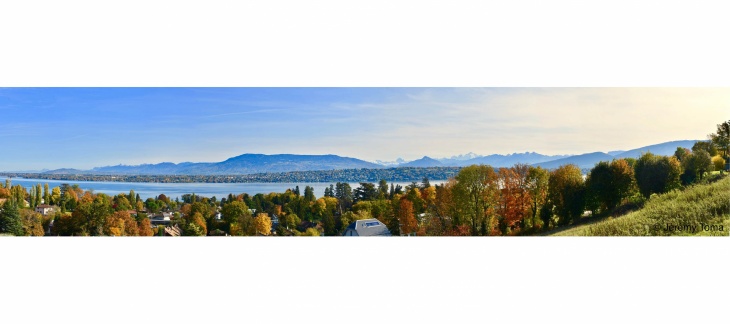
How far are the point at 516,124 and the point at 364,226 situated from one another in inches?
157

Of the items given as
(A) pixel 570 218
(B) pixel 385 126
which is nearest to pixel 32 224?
(B) pixel 385 126

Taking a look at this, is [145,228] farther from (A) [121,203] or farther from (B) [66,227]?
(B) [66,227]

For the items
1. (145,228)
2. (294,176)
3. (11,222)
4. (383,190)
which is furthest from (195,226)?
(383,190)

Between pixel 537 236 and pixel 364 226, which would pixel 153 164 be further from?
pixel 537 236

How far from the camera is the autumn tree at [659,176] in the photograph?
12023mm

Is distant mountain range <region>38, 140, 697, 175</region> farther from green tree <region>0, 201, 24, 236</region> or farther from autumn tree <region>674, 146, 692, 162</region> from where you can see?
green tree <region>0, 201, 24, 236</region>

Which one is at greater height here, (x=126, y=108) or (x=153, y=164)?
(x=126, y=108)

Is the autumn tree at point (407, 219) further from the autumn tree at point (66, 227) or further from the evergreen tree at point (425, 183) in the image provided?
the autumn tree at point (66, 227)

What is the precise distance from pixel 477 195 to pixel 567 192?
1.93 meters

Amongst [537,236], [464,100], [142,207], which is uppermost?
[464,100]

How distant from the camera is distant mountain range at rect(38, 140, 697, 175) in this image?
12195 mm

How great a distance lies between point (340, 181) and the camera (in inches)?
512

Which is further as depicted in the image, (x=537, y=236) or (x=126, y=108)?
→ (x=126, y=108)

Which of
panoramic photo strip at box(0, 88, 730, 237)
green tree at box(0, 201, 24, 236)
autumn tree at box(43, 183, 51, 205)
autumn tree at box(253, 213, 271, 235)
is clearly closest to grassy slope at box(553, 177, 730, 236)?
panoramic photo strip at box(0, 88, 730, 237)
